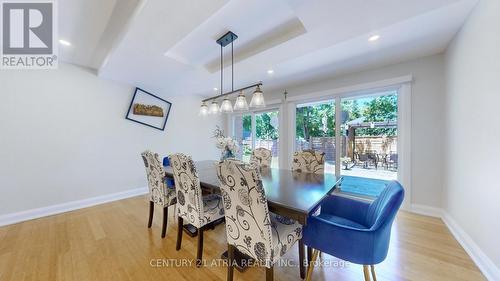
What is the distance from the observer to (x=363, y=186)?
3.44 metres

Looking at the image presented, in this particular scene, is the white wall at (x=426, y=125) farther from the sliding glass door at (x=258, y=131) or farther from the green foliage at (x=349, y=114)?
the sliding glass door at (x=258, y=131)

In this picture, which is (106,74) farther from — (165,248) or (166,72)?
(165,248)

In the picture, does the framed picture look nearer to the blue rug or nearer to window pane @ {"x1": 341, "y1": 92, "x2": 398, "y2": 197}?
window pane @ {"x1": 341, "y1": 92, "x2": 398, "y2": 197}

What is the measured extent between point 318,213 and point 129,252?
6.67 ft

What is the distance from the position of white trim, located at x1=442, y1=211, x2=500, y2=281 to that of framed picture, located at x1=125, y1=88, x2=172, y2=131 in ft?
16.8

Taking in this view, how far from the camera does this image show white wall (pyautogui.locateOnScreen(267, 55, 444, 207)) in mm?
2615

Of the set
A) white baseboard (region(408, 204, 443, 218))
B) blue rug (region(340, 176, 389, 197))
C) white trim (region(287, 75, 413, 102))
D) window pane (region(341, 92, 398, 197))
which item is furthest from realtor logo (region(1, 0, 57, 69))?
white baseboard (region(408, 204, 443, 218))

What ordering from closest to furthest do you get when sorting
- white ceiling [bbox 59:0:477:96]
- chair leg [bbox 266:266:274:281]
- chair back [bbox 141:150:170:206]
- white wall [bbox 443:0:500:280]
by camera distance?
chair leg [bbox 266:266:274:281], white wall [bbox 443:0:500:280], white ceiling [bbox 59:0:477:96], chair back [bbox 141:150:170:206]

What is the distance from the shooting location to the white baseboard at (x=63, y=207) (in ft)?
8.61

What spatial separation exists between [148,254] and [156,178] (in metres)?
0.80

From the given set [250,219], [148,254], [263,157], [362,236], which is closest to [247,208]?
[250,219]

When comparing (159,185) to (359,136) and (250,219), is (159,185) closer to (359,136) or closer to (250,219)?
(250,219)

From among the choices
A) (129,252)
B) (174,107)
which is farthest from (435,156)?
(174,107)

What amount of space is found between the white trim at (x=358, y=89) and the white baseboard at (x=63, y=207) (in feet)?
13.3
